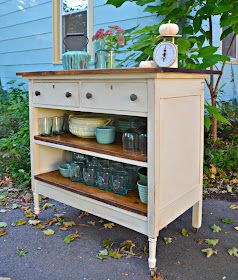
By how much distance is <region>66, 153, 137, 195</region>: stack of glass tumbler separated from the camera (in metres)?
2.14

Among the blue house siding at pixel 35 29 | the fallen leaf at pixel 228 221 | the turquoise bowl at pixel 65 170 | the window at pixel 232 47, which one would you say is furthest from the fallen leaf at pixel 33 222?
the window at pixel 232 47

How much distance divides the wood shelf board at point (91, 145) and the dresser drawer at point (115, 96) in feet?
0.88

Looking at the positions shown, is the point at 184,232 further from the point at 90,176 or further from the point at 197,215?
the point at 90,176

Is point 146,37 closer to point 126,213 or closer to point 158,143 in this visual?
point 158,143

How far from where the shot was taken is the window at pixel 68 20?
4.38 meters

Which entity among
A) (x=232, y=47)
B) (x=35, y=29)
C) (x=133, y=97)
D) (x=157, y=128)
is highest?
(x=35, y=29)

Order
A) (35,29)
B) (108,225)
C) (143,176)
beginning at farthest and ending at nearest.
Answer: (35,29)
(108,225)
(143,176)

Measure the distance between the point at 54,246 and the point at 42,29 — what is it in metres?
3.81

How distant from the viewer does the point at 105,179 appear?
86.6 inches

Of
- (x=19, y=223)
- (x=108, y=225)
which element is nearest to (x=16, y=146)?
(x=19, y=223)

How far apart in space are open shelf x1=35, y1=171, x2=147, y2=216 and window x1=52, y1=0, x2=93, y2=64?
7.55 feet

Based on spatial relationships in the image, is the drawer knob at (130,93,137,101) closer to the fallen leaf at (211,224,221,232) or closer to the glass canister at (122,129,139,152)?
the glass canister at (122,129,139,152)

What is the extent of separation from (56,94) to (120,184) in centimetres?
76

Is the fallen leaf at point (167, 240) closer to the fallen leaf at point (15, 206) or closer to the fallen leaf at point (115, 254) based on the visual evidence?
the fallen leaf at point (115, 254)
